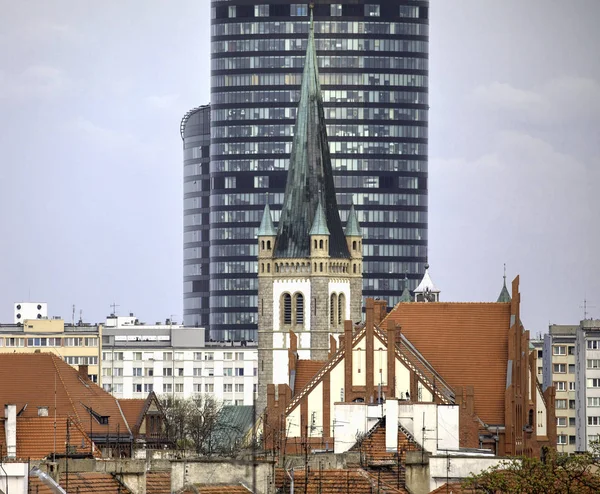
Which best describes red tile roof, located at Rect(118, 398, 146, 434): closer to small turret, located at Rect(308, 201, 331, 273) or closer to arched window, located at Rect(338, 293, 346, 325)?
small turret, located at Rect(308, 201, 331, 273)

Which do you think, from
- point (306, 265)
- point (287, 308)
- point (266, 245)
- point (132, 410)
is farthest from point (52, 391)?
point (266, 245)

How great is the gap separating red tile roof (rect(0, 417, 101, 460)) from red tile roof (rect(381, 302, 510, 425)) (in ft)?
117

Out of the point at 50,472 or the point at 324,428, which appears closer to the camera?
the point at 50,472

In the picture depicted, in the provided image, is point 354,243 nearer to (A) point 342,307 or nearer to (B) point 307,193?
(A) point 342,307

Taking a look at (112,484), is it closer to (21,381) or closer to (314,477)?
(314,477)

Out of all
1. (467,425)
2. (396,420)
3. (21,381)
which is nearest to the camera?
(396,420)

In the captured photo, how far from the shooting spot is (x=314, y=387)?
128m

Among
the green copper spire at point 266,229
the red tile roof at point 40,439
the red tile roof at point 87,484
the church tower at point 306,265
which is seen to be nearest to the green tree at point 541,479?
the red tile roof at point 87,484

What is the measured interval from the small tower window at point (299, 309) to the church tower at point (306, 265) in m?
0.02

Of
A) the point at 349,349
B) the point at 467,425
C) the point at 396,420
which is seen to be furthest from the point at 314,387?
the point at 396,420

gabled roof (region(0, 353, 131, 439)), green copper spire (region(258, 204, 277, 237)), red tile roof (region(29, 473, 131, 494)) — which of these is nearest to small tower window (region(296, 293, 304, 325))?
green copper spire (region(258, 204, 277, 237))

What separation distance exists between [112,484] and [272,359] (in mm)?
110193

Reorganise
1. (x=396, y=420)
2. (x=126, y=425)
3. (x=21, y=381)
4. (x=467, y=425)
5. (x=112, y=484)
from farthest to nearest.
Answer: (x=126, y=425) < (x=21, y=381) < (x=467, y=425) < (x=396, y=420) < (x=112, y=484)

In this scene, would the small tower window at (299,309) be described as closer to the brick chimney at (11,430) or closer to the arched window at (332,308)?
the arched window at (332,308)
